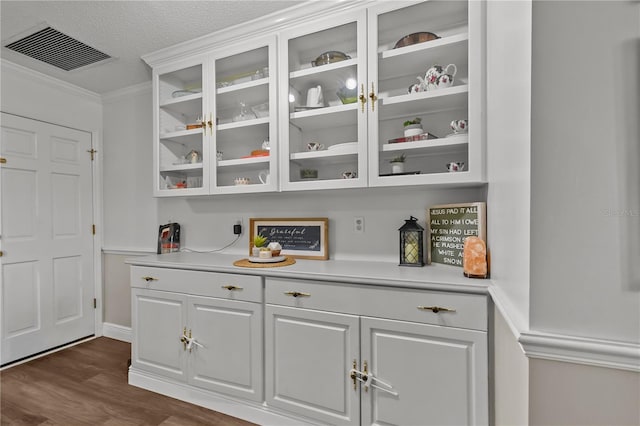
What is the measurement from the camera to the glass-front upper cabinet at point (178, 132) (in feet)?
7.57

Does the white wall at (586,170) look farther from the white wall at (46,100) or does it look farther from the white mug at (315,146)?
the white wall at (46,100)

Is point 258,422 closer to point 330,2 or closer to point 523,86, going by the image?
point 523,86

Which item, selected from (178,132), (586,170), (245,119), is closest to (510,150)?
(586,170)

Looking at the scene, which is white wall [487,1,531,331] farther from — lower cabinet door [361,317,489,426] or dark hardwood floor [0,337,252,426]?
dark hardwood floor [0,337,252,426]

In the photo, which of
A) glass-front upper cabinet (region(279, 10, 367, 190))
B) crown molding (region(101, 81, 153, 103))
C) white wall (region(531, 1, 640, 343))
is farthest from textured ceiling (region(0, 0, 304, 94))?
white wall (region(531, 1, 640, 343))

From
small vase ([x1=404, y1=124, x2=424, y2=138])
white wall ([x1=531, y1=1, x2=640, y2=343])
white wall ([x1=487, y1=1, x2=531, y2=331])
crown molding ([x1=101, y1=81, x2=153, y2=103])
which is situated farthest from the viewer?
crown molding ([x1=101, y1=81, x2=153, y2=103])

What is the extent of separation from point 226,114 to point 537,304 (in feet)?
7.36

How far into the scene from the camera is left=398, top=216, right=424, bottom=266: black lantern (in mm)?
1766

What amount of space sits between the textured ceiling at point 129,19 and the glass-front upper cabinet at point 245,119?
0.20 metres

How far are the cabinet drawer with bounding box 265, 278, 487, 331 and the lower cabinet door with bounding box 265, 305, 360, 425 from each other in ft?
0.18

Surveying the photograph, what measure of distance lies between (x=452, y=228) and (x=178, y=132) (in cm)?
210

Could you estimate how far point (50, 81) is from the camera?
8.95 ft

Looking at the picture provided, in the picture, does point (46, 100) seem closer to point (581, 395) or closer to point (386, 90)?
point (386, 90)

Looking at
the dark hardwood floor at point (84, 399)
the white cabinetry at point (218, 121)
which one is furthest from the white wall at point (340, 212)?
the dark hardwood floor at point (84, 399)
